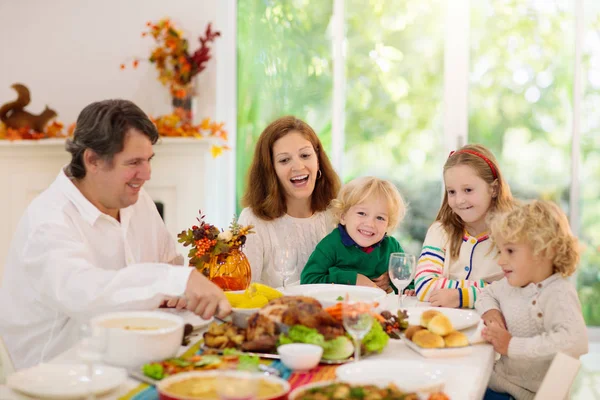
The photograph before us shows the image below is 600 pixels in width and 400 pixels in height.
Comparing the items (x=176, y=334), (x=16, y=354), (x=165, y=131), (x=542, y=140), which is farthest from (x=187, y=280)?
(x=542, y=140)

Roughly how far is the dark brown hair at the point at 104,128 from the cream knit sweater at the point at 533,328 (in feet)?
3.83

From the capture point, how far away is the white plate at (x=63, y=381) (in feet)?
4.78

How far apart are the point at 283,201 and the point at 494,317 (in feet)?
4.37

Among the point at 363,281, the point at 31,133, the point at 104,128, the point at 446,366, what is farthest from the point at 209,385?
the point at 31,133

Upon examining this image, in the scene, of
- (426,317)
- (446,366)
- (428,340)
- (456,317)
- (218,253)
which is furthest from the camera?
(218,253)

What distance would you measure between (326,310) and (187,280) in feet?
1.14

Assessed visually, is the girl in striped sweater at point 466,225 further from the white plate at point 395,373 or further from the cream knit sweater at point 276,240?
the white plate at point 395,373

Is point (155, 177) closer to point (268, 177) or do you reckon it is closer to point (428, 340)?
point (268, 177)

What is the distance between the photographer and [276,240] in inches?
125

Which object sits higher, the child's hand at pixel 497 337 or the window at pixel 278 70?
the window at pixel 278 70

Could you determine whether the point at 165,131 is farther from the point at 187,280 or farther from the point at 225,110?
the point at 187,280

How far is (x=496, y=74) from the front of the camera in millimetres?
5184

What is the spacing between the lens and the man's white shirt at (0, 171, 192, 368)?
1.85 metres

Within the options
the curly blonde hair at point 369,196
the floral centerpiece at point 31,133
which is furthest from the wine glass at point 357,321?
the floral centerpiece at point 31,133
